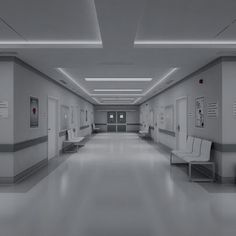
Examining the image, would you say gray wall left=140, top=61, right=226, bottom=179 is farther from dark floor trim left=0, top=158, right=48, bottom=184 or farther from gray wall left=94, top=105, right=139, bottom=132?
gray wall left=94, top=105, right=139, bottom=132

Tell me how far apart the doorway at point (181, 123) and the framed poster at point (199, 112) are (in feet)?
5.46

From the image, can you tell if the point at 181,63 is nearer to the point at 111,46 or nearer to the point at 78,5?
the point at 111,46

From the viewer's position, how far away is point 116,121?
26.5m

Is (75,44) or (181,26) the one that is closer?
(181,26)

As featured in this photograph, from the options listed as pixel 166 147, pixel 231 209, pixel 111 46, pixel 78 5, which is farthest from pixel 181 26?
pixel 166 147

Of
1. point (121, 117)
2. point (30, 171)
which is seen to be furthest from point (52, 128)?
point (121, 117)

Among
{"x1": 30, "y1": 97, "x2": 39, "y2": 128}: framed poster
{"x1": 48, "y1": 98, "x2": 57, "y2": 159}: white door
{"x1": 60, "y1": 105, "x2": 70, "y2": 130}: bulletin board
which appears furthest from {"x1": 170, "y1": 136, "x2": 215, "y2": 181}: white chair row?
{"x1": 60, "y1": 105, "x2": 70, "y2": 130}: bulletin board

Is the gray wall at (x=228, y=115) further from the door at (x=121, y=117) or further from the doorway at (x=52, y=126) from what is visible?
the door at (x=121, y=117)

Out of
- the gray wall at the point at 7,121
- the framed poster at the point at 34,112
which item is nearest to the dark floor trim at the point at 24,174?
the gray wall at the point at 7,121

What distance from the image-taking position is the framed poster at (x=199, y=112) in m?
6.82

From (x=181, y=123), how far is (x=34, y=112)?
18.2 feet

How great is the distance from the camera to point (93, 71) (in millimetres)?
7387

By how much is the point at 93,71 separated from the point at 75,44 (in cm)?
248

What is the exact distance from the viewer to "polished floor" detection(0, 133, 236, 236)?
10.5ft
